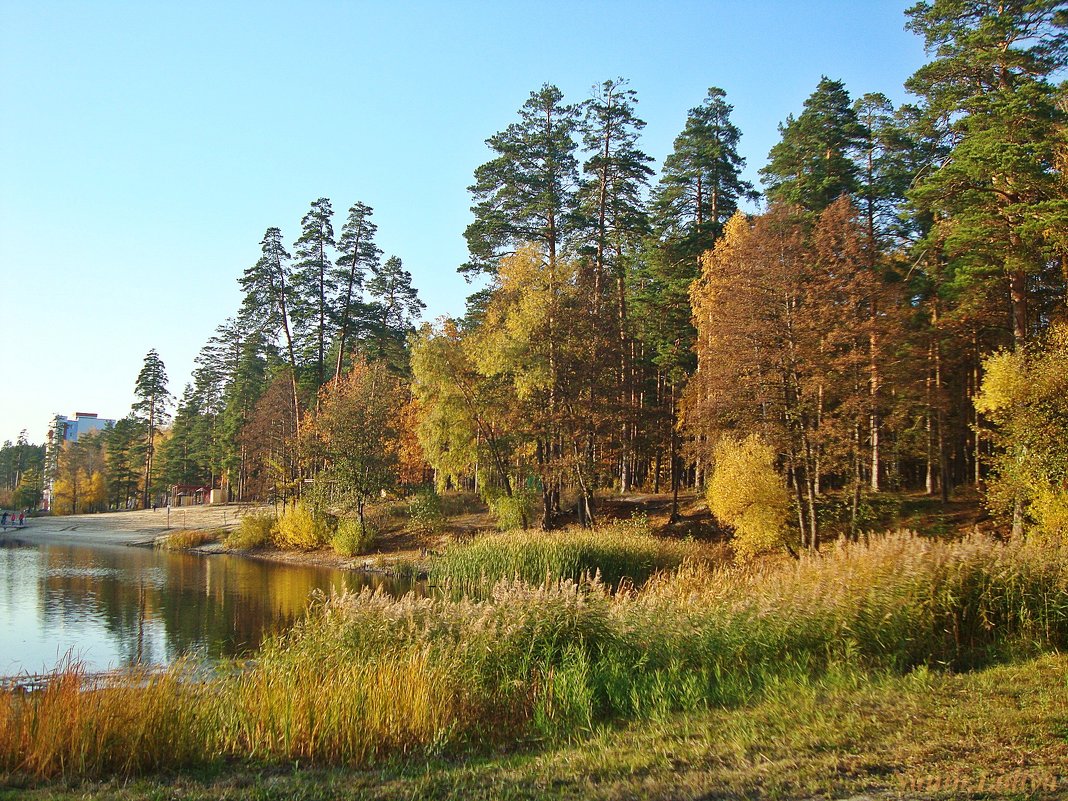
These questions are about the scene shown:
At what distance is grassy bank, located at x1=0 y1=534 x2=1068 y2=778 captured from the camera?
21.3 feet

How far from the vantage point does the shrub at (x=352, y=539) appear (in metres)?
35.0

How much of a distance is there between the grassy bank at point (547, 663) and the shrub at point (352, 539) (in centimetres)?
2535

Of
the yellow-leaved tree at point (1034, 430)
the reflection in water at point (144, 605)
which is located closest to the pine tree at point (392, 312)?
the reflection in water at point (144, 605)

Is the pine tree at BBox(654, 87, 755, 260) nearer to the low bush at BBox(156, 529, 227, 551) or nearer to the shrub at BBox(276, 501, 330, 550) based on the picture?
the shrub at BBox(276, 501, 330, 550)

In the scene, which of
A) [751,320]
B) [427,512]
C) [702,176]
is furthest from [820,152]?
[427,512]

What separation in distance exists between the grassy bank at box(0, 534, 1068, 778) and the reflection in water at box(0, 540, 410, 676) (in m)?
5.08

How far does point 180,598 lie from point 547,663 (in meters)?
19.2

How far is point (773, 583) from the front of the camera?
1136cm

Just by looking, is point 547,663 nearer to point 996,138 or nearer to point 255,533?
point 996,138

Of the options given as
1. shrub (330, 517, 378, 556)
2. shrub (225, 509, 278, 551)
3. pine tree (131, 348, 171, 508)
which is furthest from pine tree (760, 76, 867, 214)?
pine tree (131, 348, 171, 508)

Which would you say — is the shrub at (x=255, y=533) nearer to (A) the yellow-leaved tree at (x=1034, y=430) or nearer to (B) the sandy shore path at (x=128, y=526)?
(B) the sandy shore path at (x=128, y=526)

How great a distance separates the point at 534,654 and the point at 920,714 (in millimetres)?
4365

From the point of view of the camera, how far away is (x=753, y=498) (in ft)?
76.6

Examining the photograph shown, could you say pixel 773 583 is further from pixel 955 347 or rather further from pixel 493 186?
pixel 493 186
